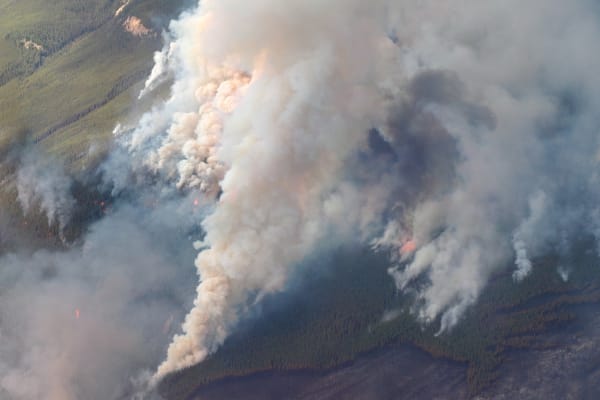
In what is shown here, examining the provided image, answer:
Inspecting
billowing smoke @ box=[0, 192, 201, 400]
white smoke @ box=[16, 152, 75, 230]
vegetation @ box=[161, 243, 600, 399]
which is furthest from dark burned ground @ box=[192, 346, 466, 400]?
white smoke @ box=[16, 152, 75, 230]

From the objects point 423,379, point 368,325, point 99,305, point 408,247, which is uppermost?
point 99,305

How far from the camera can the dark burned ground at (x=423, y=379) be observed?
7044 cm

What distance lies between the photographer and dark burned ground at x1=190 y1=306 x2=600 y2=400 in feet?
231

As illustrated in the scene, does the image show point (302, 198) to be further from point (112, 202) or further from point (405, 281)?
point (112, 202)

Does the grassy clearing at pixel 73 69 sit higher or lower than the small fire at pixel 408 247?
higher

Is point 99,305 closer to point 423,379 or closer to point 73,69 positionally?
point 423,379

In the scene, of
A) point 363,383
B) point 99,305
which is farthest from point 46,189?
point 363,383

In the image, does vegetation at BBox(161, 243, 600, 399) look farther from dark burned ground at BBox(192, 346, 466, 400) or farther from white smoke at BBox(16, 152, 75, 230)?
white smoke at BBox(16, 152, 75, 230)

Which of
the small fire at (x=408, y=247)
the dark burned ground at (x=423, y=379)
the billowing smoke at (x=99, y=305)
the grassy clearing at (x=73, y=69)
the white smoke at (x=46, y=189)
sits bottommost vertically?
the dark burned ground at (x=423, y=379)

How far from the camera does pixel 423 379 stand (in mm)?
71688

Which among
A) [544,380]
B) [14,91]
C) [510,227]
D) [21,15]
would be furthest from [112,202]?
[21,15]

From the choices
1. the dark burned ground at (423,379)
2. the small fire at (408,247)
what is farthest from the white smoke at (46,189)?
the small fire at (408,247)

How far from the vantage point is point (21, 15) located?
6496 inches

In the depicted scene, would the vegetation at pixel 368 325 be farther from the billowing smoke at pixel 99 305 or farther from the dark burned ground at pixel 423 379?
the billowing smoke at pixel 99 305
